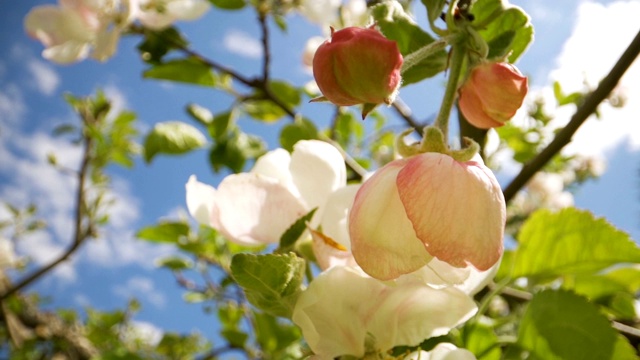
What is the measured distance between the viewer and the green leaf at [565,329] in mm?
405

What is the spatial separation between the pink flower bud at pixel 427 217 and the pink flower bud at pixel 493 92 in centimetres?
5

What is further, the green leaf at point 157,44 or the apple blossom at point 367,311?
the green leaf at point 157,44

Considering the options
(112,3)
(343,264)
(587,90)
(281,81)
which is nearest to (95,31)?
(112,3)

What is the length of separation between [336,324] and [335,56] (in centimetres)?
18

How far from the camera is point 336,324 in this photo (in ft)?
1.24

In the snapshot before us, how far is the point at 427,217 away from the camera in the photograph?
0.28 meters

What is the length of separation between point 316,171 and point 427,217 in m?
0.17

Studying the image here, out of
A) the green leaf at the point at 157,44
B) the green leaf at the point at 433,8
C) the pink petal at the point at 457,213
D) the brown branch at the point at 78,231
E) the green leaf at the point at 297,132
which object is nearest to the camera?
the pink petal at the point at 457,213

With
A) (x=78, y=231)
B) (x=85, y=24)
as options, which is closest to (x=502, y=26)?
(x=85, y=24)

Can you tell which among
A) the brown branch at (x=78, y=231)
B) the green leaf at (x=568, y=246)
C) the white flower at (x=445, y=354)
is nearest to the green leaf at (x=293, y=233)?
the white flower at (x=445, y=354)

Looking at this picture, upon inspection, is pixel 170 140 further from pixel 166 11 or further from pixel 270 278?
pixel 270 278

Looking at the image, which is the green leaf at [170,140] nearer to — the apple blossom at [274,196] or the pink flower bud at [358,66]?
the apple blossom at [274,196]

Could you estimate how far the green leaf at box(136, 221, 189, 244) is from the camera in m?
0.97

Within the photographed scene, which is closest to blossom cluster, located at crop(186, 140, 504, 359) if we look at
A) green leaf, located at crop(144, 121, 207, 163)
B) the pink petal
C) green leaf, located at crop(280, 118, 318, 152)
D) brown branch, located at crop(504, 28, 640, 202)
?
the pink petal
